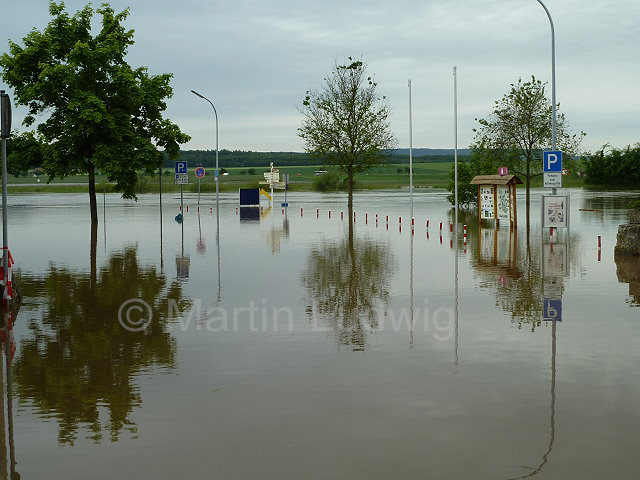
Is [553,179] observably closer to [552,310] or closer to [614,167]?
[552,310]

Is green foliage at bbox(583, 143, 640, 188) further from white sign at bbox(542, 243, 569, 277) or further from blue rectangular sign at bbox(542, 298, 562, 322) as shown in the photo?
blue rectangular sign at bbox(542, 298, 562, 322)

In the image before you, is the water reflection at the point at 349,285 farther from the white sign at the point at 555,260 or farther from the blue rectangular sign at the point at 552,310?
the white sign at the point at 555,260

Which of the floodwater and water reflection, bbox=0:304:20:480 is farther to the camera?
the floodwater

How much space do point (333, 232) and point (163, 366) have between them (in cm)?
2619

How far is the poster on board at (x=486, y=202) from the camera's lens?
41.4 meters

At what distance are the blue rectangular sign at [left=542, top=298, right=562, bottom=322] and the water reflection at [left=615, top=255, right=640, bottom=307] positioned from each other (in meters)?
1.40

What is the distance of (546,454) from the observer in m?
6.84

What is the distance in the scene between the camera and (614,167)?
111 metres

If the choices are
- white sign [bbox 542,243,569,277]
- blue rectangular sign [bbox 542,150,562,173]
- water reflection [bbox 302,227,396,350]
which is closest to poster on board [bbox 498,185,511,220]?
white sign [bbox 542,243,569,277]

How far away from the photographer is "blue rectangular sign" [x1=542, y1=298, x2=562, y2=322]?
44.7 ft

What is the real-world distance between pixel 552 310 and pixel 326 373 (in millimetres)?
6161

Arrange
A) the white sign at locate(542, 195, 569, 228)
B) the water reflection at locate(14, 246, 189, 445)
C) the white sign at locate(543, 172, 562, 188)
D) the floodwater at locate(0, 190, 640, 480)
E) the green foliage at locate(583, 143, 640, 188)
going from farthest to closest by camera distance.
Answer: the green foliage at locate(583, 143, 640, 188) → the white sign at locate(542, 195, 569, 228) → the white sign at locate(543, 172, 562, 188) → the water reflection at locate(14, 246, 189, 445) → the floodwater at locate(0, 190, 640, 480)

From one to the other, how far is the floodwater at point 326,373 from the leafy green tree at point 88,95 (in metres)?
22.0
